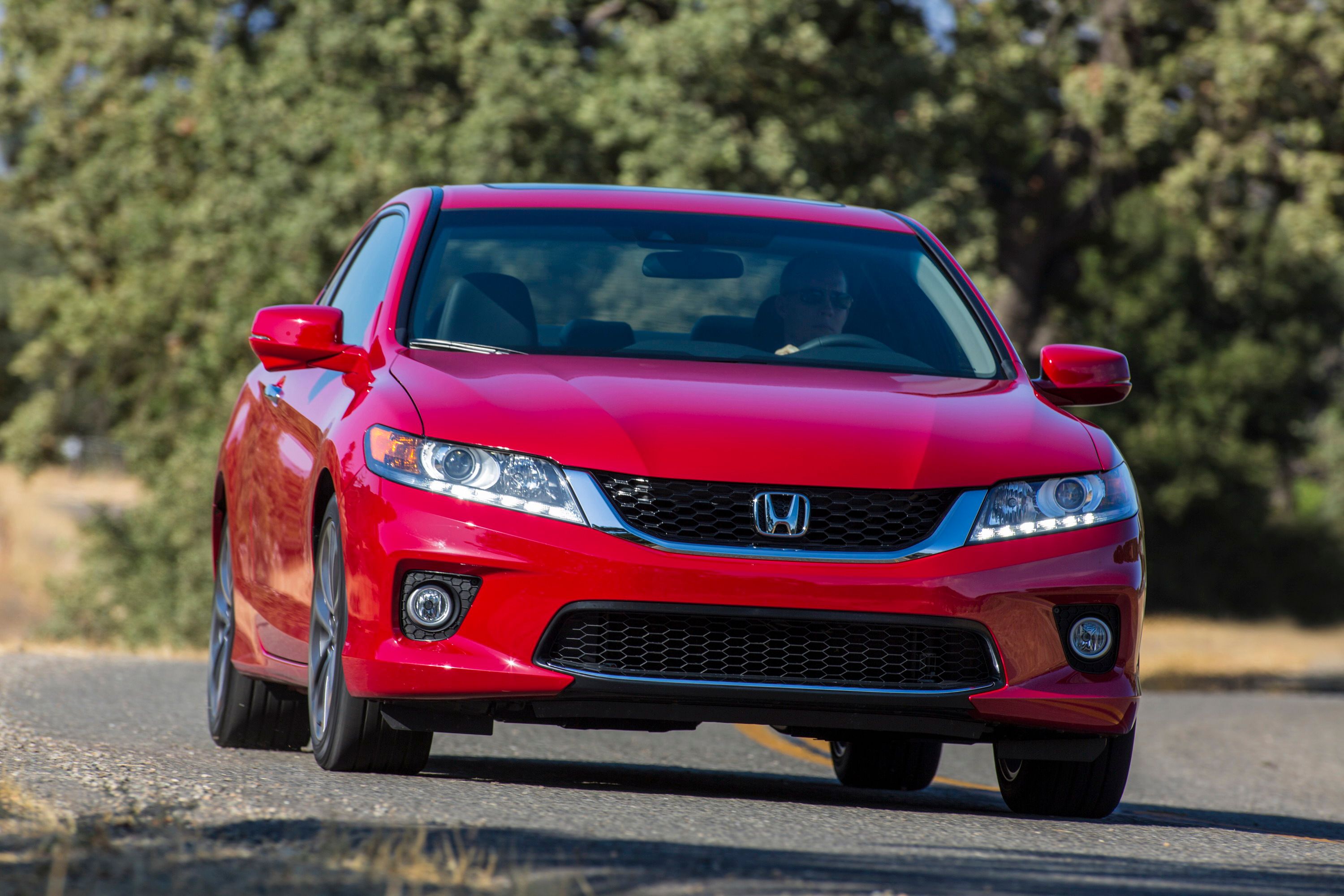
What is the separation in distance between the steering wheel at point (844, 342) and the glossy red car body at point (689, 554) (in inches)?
13.0

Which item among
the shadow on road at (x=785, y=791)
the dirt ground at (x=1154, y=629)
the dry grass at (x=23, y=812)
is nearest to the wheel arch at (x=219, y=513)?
the shadow on road at (x=785, y=791)

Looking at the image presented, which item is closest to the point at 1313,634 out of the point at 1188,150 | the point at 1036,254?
the point at 1036,254

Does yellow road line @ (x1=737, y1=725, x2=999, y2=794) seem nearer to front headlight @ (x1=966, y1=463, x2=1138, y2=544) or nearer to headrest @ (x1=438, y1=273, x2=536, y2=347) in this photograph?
front headlight @ (x1=966, y1=463, x2=1138, y2=544)

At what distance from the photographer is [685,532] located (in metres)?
5.16

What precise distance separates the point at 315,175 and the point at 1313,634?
24.5 m

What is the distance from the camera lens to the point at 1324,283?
3822cm

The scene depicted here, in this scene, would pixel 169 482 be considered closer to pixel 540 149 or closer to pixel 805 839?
pixel 540 149

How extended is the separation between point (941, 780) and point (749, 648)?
322cm

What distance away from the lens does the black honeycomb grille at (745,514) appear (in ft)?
16.9

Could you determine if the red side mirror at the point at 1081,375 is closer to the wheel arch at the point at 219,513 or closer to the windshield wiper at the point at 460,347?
the windshield wiper at the point at 460,347

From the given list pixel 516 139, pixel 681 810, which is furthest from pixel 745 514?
pixel 516 139

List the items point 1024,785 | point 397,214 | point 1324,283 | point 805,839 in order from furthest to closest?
point 1324,283
point 397,214
point 1024,785
point 805,839

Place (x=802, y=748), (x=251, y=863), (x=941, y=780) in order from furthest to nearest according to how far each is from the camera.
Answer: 1. (x=802, y=748)
2. (x=941, y=780)
3. (x=251, y=863)

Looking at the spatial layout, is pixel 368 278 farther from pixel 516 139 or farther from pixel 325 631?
pixel 516 139
